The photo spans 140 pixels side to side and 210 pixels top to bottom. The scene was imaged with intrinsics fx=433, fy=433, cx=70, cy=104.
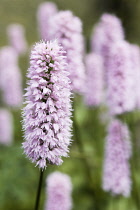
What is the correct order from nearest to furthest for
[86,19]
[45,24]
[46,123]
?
[46,123]
[45,24]
[86,19]

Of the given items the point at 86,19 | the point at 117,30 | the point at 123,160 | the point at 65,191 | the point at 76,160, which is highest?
the point at 86,19

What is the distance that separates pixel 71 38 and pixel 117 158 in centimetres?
128

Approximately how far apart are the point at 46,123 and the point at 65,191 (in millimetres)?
1557

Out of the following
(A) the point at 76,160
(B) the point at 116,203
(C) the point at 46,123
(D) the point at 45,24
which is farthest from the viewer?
(A) the point at 76,160

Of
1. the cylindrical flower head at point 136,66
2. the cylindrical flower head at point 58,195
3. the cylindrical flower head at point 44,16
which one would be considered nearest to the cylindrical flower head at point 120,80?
the cylindrical flower head at point 136,66

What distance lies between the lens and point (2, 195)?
5.00m

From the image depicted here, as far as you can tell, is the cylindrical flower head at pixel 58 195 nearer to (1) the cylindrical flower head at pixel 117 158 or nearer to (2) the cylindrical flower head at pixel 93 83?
(1) the cylindrical flower head at pixel 117 158

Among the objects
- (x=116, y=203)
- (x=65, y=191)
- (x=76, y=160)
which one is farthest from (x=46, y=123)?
(x=76, y=160)

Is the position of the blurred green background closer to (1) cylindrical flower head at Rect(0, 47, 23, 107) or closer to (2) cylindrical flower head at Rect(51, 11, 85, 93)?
(1) cylindrical flower head at Rect(0, 47, 23, 107)

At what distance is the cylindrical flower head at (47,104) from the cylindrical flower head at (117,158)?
1438 millimetres

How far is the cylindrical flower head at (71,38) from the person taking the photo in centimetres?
423

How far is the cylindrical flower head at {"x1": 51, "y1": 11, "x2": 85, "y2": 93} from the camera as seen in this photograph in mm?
4230

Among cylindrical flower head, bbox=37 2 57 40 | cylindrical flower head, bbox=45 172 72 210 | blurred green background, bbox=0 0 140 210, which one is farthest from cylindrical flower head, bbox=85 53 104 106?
cylindrical flower head, bbox=45 172 72 210

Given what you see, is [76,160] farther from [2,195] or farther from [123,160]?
[123,160]
